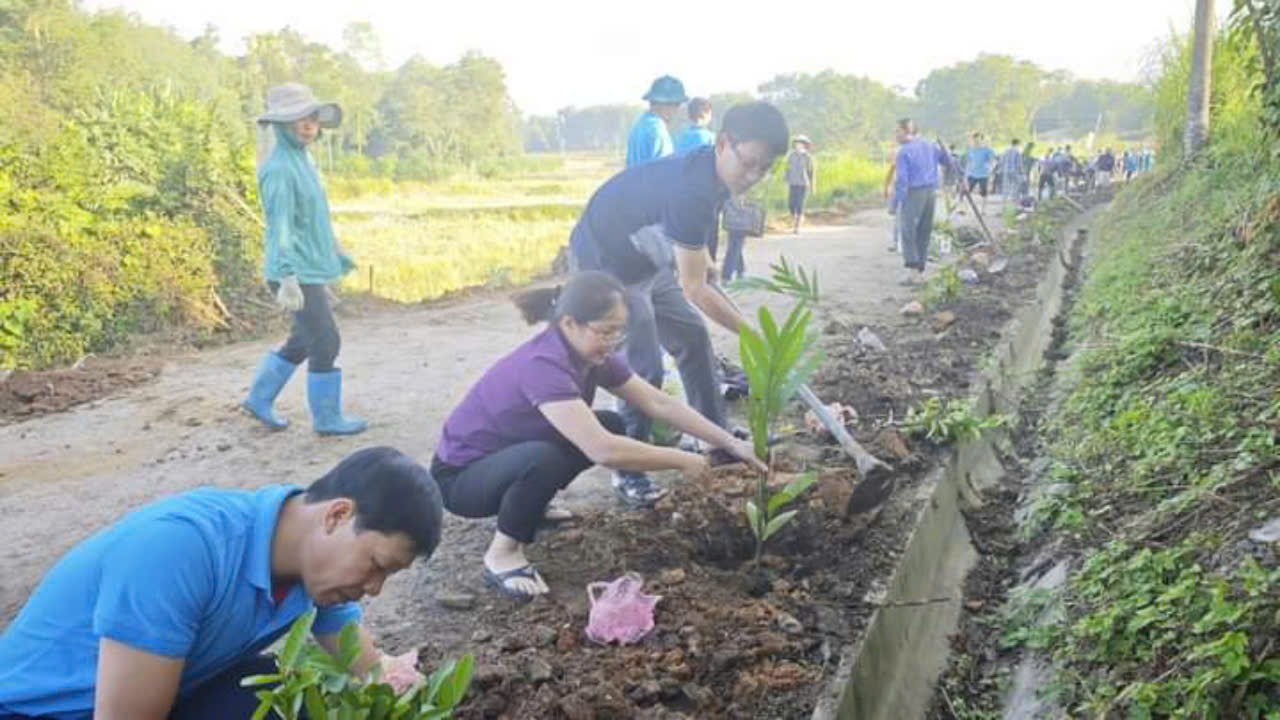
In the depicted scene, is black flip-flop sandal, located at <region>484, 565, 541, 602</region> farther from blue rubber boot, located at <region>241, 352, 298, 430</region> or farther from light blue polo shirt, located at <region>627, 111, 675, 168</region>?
light blue polo shirt, located at <region>627, 111, 675, 168</region>

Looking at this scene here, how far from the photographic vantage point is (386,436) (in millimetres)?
5090

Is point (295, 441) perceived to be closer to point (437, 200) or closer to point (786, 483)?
point (786, 483)

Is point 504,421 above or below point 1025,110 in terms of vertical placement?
below

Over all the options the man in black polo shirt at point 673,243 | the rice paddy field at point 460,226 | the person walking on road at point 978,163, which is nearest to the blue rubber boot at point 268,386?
the man in black polo shirt at point 673,243

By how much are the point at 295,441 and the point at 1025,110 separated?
63.6 m

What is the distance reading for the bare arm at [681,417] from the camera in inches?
122

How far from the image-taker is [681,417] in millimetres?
3166

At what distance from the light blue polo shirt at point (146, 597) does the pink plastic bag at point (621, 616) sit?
3.82 feet

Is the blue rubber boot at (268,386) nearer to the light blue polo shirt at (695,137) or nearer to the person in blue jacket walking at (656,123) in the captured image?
the person in blue jacket walking at (656,123)

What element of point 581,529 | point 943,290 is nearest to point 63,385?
point 581,529

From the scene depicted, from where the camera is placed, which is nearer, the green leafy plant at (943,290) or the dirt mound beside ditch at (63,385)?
the dirt mound beside ditch at (63,385)

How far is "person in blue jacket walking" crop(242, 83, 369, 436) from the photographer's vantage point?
14.6 feet

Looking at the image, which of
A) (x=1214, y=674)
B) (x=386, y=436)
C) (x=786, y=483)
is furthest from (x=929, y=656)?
(x=386, y=436)

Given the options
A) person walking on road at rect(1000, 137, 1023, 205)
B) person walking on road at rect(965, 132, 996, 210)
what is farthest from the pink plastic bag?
person walking on road at rect(1000, 137, 1023, 205)
